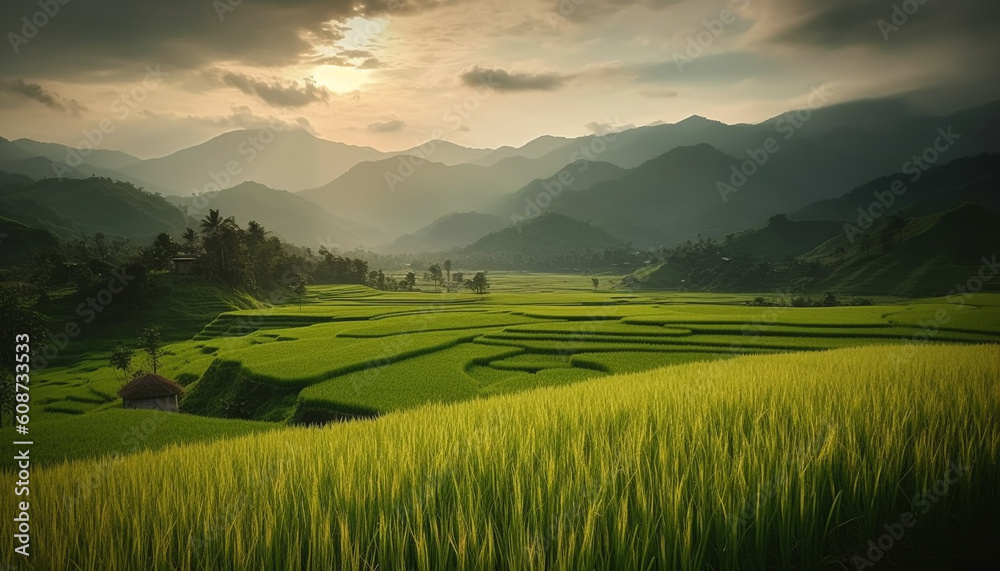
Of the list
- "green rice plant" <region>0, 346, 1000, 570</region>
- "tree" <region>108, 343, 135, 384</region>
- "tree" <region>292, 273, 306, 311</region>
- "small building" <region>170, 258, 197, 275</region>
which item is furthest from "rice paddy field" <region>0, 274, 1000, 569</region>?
"small building" <region>170, 258, 197, 275</region>

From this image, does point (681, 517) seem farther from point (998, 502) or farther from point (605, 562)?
point (998, 502)

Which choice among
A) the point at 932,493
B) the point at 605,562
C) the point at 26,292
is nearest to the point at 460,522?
the point at 605,562

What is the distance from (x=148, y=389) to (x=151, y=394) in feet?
1.03

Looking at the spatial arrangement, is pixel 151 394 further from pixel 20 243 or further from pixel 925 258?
pixel 925 258

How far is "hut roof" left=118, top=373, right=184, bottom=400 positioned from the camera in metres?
23.1

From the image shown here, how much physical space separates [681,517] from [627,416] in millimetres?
3149

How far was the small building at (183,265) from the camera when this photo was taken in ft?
207

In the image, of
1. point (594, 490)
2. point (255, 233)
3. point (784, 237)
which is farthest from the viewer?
point (784, 237)

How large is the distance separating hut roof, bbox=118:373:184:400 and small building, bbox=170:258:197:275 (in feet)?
151

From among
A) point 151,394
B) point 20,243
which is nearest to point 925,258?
point 151,394

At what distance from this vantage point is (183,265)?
208ft

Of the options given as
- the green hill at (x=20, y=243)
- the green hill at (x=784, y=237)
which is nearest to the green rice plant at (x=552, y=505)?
the green hill at (x=20, y=243)

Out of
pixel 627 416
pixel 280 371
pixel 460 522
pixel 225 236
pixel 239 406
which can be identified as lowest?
pixel 239 406

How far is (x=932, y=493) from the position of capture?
320 cm
